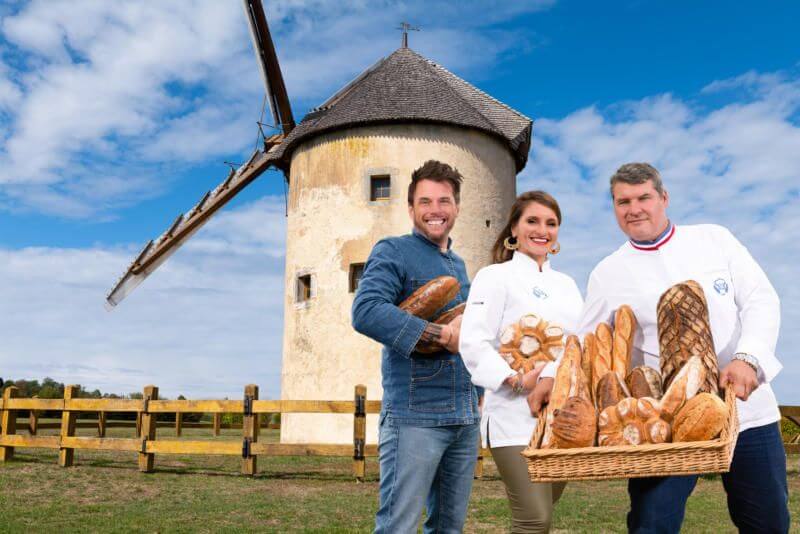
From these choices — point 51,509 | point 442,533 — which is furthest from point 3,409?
point 442,533

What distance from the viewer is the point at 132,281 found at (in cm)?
2148

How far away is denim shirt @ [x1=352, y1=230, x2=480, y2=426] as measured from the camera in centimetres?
296

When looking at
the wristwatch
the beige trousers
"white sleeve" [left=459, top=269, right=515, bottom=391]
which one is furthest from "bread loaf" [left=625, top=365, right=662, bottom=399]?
the beige trousers

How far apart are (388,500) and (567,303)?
3.62 feet

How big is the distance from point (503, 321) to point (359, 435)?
7.74 m

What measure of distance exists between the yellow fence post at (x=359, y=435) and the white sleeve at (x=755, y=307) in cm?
795

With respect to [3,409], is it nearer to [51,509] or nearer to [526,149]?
[51,509]

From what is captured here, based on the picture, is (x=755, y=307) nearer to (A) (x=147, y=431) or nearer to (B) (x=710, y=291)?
(B) (x=710, y=291)

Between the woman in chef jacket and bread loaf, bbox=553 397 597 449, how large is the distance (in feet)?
1.63

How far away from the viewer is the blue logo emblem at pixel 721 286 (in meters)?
2.66

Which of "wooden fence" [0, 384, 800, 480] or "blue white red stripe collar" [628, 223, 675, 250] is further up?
"blue white red stripe collar" [628, 223, 675, 250]

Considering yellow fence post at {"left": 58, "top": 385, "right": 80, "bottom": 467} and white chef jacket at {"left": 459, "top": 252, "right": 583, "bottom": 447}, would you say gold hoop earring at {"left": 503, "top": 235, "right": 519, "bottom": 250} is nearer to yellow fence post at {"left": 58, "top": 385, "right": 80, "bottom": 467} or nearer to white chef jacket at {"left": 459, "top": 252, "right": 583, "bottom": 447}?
white chef jacket at {"left": 459, "top": 252, "right": 583, "bottom": 447}

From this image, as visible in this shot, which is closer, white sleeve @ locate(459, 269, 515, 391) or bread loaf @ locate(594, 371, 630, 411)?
bread loaf @ locate(594, 371, 630, 411)

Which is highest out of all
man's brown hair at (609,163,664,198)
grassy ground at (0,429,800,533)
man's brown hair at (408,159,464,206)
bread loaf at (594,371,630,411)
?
man's brown hair at (408,159,464,206)
